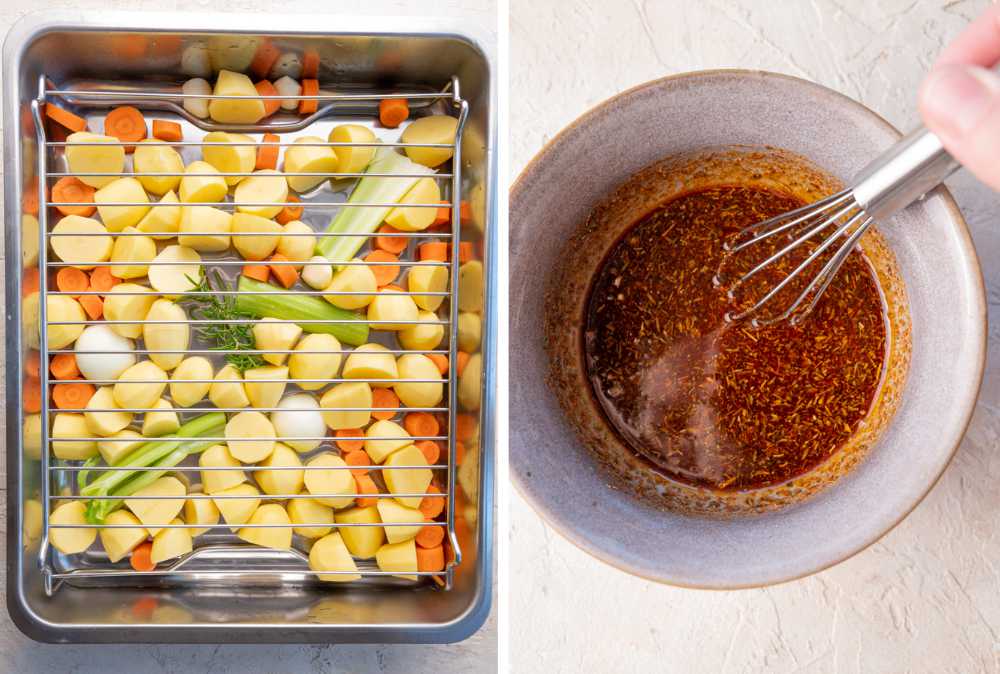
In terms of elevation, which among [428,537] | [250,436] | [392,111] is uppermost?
[392,111]

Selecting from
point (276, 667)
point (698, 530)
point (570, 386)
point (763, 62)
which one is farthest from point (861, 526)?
point (276, 667)

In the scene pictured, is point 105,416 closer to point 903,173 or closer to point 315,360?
point 315,360

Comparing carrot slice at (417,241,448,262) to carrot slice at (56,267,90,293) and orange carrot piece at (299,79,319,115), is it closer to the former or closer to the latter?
orange carrot piece at (299,79,319,115)

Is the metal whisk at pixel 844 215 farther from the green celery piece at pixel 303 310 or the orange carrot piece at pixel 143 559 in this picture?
the orange carrot piece at pixel 143 559

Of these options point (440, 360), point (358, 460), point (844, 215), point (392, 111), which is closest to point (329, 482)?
point (358, 460)

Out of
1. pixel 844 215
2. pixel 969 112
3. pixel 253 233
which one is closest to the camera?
pixel 969 112
